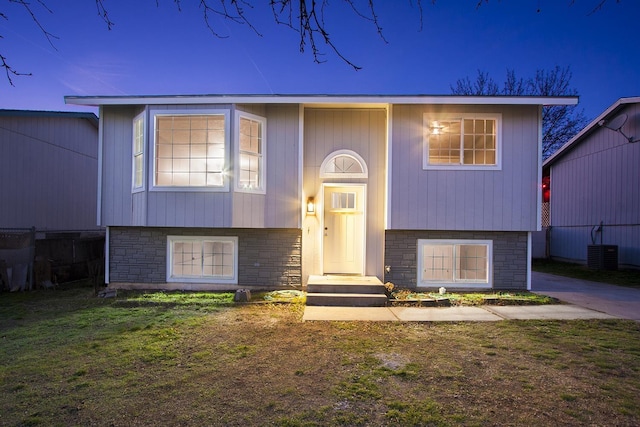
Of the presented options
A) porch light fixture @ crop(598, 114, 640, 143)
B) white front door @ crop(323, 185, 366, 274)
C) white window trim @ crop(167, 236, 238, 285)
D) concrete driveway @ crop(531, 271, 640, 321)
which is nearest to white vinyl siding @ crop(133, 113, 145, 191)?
white window trim @ crop(167, 236, 238, 285)

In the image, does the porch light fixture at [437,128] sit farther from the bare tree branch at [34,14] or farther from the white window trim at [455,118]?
the bare tree branch at [34,14]

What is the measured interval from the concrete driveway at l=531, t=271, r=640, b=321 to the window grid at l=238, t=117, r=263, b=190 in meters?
6.91

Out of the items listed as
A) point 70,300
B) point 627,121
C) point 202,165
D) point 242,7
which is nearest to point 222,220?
point 202,165

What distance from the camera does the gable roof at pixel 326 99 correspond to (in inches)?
315

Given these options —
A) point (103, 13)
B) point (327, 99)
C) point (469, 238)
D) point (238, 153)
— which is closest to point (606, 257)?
point (469, 238)

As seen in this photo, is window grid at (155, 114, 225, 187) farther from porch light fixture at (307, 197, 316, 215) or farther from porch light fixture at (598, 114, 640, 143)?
porch light fixture at (598, 114, 640, 143)

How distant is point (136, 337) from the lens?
5.12m

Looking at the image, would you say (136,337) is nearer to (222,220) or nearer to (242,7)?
(222,220)

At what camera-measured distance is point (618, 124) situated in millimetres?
13234

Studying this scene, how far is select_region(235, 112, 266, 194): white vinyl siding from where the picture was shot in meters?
8.12

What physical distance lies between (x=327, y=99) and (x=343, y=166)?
152cm

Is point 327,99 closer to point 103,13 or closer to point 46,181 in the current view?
point 103,13

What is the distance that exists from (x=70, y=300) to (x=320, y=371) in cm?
632

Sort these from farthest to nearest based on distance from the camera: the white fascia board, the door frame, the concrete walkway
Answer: the door frame, the white fascia board, the concrete walkway
